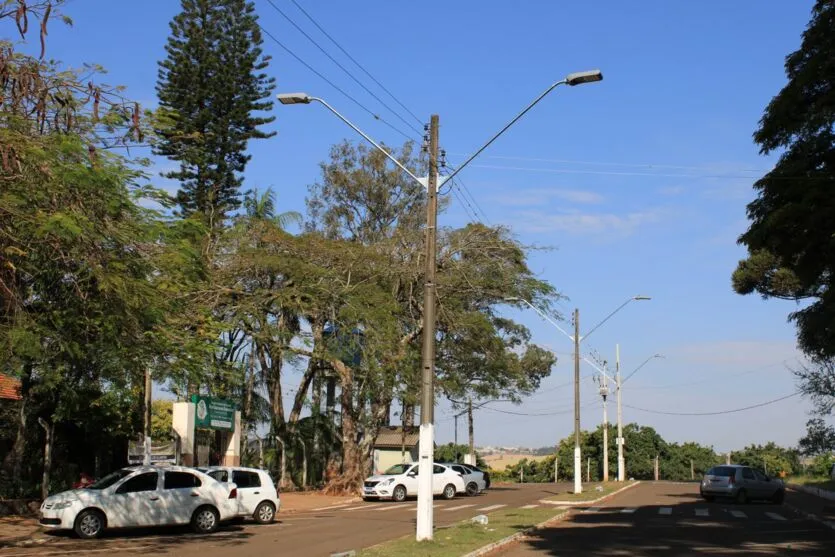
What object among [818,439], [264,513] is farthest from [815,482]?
[264,513]

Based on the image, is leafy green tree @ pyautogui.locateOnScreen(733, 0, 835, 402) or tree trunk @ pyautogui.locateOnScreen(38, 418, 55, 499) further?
tree trunk @ pyautogui.locateOnScreen(38, 418, 55, 499)

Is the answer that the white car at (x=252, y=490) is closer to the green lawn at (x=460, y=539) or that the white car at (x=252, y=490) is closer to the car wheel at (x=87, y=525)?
the car wheel at (x=87, y=525)

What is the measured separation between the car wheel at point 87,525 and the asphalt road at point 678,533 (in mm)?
9519

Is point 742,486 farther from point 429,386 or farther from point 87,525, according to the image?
point 87,525

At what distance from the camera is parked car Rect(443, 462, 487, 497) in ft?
131

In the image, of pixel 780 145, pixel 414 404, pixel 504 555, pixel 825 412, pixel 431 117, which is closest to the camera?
pixel 504 555

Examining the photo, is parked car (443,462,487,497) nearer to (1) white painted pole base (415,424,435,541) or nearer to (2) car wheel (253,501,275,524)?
(2) car wheel (253,501,275,524)

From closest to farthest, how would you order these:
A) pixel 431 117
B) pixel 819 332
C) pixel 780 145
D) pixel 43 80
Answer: pixel 43 80 → pixel 431 117 → pixel 780 145 → pixel 819 332

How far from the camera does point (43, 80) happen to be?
40.0 feet

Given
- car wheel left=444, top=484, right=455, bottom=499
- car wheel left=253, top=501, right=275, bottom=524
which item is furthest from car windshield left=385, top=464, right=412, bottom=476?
car wheel left=253, top=501, right=275, bottom=524

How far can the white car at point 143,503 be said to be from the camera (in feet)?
65.4

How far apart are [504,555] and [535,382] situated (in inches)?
1661

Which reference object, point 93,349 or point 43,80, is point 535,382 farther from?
point 43,80

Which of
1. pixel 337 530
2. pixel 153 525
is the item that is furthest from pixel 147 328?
pixel 337 530
